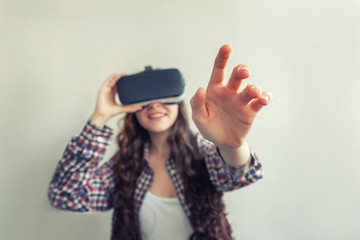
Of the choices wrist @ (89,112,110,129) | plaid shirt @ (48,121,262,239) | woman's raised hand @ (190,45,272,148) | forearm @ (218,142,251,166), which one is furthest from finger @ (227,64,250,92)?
wrist @ (89,112,110,129)

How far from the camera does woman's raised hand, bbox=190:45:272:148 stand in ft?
1.08

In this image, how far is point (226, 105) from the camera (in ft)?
1.21

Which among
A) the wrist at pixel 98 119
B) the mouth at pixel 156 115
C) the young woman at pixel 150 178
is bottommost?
the young woman at pixel 150 178

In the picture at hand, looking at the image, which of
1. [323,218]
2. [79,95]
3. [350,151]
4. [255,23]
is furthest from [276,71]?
[79,95]

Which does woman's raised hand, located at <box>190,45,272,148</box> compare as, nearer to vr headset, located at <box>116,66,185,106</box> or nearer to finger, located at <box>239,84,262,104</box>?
finger, located at <box>239,84,262,104</box>

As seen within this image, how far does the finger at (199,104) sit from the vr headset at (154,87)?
0.55 feet

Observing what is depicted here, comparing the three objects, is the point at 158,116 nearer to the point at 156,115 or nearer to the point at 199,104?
the point at 156,115

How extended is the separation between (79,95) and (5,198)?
0.83 feet

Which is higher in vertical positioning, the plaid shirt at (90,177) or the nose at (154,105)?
the nose at (154,105)

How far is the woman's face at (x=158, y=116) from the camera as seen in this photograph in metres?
0.57

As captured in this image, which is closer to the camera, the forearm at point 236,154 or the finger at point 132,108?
the forearm at point 236,154

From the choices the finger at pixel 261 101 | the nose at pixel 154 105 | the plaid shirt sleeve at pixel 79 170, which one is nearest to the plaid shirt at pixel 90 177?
the plaid shirt sleeve at pixel 79 170

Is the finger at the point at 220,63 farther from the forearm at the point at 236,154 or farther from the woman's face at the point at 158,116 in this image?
the woman's face at the point at 158,116

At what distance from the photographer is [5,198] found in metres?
0.54
